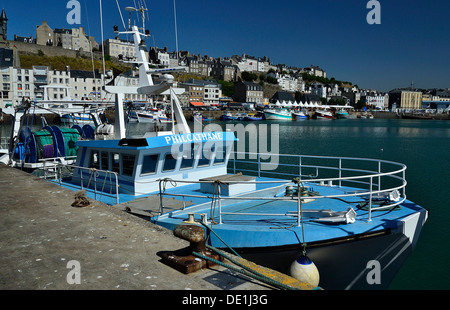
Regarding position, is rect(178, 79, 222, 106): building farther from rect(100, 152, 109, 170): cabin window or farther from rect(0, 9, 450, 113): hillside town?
rect(100, 152, 109, 170): cabin window

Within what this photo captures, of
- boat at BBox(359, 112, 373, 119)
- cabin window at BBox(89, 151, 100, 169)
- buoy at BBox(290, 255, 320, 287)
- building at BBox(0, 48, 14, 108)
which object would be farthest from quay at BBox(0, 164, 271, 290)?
boat at BBox(359, 112, 373, 119)

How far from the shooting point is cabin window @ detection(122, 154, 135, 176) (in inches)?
423

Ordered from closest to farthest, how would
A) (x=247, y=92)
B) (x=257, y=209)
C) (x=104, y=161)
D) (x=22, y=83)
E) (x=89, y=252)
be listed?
1. (x=89, y=252)
2. (x=257, y=209)
3. (x=104, y=161)
4. (x=22, y=83)
5. (x=247, y=92)

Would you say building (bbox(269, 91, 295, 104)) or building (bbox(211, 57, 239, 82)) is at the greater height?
building (bbox(211, 57, 239, 82))

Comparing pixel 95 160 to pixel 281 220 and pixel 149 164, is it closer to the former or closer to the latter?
A: pixel 149 164

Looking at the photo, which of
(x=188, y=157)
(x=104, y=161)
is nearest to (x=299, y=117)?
(x=188, y=157)

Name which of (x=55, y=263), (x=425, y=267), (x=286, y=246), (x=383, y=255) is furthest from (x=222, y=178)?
(x=425, y=267)

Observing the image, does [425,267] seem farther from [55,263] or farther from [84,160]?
[84,160]

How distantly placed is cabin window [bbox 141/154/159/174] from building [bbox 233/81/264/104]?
14477 cm

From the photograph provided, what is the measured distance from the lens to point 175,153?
11055 millimetres

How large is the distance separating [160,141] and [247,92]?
146118 millimetres

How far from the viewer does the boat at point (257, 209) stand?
24.3 feet

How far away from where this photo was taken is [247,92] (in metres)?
154
